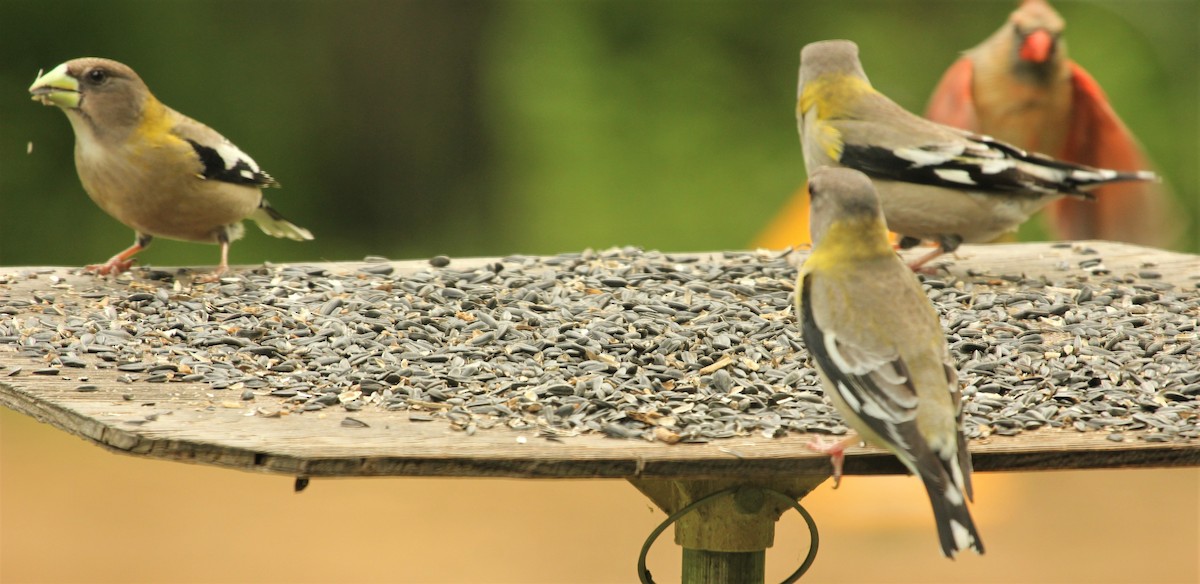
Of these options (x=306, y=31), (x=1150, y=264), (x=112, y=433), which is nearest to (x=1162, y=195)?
(x=1150, y=264)

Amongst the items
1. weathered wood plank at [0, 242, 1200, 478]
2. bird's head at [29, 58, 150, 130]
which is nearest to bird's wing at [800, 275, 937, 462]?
weathered wood plank at [0, 242, 1200, 478]

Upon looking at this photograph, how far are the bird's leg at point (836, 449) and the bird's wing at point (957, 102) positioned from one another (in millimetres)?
3552

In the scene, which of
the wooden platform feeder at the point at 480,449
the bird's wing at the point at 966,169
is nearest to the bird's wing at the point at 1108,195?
the bird's wing at the point at 966,169

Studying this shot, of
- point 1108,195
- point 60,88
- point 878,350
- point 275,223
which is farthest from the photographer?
point 1108,195

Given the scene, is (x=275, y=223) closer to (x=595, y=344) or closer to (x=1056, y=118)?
(x=595, y=344)

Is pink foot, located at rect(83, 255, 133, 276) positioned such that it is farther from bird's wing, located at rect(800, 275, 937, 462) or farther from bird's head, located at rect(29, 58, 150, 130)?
bird's wing, located at rect(800, 275, 937, 462)

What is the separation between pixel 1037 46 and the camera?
5812mm

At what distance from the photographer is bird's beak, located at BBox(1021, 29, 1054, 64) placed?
581 centimetres

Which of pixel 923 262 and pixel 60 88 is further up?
pixel 60 88

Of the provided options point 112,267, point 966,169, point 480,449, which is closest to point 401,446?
point 480,449

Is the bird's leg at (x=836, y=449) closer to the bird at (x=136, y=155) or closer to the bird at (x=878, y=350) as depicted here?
the bird at (x=878, y=350)

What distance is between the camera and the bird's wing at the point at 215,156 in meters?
4.43

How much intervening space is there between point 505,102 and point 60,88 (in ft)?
17.3

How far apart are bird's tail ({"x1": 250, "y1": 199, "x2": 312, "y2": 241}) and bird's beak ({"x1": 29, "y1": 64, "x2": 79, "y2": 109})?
821 mm
